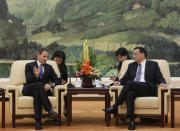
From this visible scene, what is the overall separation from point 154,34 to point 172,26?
517 millimetres

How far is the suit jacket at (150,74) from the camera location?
23.8ft

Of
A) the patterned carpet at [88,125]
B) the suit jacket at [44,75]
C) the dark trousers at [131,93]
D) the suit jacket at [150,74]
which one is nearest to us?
the patterned carpet at [88,125]

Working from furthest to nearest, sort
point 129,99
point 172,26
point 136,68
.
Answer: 1. point 172,26
2. point 136,68
3. point 129,99

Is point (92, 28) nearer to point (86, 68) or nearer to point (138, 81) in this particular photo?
point (86, 68)

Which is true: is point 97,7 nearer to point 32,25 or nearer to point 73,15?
point 73,15

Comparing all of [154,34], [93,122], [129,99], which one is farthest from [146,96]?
[154,34]

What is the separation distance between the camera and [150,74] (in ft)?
24.1

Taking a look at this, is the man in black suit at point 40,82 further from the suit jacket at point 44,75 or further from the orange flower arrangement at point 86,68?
the orange flower arrangement at point 86,68

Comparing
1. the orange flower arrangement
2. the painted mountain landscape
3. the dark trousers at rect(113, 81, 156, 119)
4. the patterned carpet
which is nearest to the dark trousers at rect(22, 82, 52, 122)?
the patterned carpet

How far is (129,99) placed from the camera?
6926 mm

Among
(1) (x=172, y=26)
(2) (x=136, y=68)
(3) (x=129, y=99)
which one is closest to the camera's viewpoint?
(3) (x=129, y=99)

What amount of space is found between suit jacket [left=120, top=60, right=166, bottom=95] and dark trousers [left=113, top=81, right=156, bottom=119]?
0.51ft

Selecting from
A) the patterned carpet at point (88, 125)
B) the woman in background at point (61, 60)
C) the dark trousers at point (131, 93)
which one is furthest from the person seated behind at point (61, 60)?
the dark trousers at point (131, 93)

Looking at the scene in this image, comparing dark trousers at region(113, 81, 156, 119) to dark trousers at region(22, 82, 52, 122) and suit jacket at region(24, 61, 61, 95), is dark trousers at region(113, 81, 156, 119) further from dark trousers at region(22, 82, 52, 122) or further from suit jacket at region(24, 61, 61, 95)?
suit jacket at region(24, 61, 61, 95)
